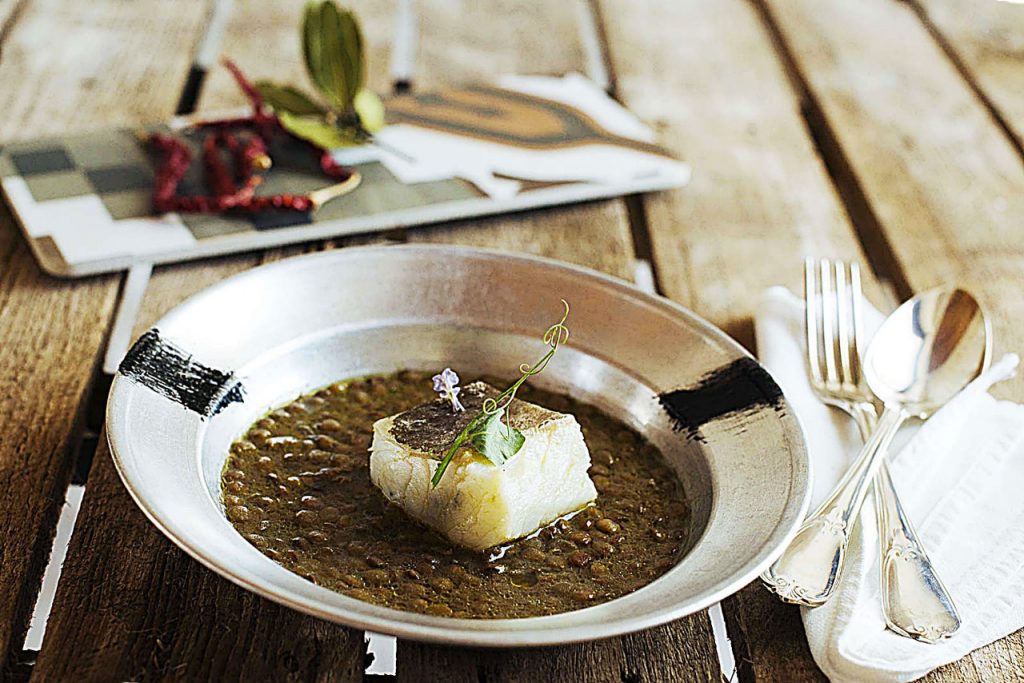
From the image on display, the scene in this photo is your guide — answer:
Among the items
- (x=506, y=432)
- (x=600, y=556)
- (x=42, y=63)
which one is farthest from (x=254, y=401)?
(x=42, y=63)

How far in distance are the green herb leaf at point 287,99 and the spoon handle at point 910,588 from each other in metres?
1.19

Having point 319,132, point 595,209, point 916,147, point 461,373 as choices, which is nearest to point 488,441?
point 461,373

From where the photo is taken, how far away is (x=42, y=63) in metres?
2.23

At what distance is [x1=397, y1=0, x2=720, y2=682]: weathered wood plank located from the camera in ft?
3.33

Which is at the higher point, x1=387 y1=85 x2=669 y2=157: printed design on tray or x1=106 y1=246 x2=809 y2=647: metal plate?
x1=106 y1=246 x2=809 y2=647: metal plate

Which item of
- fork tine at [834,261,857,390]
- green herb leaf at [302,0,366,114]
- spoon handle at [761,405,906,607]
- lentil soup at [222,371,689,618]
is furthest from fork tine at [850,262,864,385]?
green herb leaf at [302,0,366,114]

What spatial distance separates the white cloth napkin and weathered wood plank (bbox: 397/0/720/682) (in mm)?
134

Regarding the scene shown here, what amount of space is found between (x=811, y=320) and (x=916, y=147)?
78 cm

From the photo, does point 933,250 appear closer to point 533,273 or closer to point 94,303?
point 533,273

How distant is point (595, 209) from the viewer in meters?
1.84

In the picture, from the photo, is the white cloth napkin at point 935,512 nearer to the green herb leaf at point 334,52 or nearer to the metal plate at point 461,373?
the metal plate at point 461,373

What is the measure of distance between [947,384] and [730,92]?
1.03 metres

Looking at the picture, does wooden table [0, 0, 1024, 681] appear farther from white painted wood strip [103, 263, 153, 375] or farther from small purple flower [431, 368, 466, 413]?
small purple flower [431, 368, 466, 413]

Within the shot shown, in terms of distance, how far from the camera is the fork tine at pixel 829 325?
143 cm
